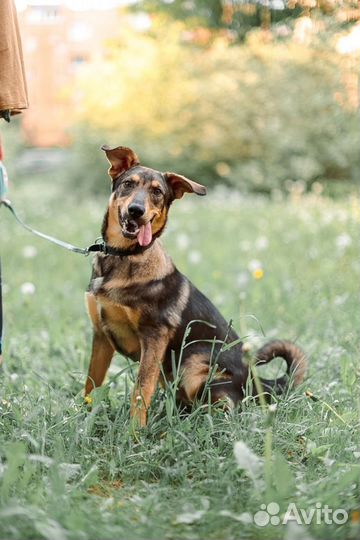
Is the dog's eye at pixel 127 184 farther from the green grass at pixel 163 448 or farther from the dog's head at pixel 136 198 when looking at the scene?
the green grass at pixel 163 448

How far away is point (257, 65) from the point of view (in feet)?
64.7

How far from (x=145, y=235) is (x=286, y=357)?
1.14 m

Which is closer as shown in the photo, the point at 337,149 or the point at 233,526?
the point at 233,526

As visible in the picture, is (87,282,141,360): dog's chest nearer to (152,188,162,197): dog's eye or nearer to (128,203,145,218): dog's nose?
Answer: (128,203,145,218): dog's nose

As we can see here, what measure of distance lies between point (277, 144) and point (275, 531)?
17457 millimetres

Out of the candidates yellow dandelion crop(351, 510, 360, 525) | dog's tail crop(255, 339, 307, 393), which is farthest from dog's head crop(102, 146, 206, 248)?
yellow dandelion crop(351, 510, 360, 525)

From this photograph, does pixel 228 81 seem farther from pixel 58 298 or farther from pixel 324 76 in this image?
pixel 58 298

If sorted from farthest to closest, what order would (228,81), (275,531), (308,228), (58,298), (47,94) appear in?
1. (47,94)
2. (228,81)
3. (308,228)
4. (58,298)
5. (275,531)

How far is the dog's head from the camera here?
139 inches

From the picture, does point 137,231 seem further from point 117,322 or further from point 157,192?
point 117,322

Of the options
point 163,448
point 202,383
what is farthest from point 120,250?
point 163,448

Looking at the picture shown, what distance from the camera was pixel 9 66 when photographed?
360 centimetres

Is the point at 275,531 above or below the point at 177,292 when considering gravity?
below

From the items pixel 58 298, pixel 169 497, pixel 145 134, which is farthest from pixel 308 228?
pixel 145 134
